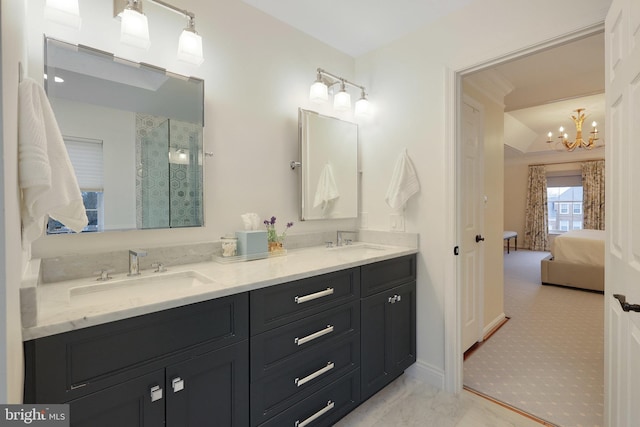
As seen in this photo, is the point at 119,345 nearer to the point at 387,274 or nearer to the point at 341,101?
the point at 387,274

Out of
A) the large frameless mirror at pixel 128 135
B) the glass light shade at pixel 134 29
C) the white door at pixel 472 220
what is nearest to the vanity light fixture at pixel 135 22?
the glass light shade at pixel 134 29

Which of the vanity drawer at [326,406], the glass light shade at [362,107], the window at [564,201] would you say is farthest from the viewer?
the window at [564,201]

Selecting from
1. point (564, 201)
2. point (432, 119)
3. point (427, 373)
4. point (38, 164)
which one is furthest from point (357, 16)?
point (564, 201)

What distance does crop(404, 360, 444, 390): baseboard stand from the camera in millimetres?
2119

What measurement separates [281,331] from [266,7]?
1953mm

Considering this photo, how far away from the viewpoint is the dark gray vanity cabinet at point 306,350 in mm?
1350

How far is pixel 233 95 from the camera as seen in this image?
1.90 meters

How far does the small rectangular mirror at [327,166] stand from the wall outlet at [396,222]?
32 centimetres

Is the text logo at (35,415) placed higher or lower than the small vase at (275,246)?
lower

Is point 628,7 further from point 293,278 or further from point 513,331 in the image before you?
point 513,331

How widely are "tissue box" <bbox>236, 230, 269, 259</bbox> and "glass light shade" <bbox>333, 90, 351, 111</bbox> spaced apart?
1.16 meters

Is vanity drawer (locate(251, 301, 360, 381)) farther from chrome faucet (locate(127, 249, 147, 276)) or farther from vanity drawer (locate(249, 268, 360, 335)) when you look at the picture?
chrome faucet (locate(127, 249, 147, 276))

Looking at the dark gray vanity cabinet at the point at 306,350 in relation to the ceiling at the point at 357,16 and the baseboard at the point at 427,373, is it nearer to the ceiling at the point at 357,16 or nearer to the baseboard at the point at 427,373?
the baseboard at the point at 427,373

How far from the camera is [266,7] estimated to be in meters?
2.00
